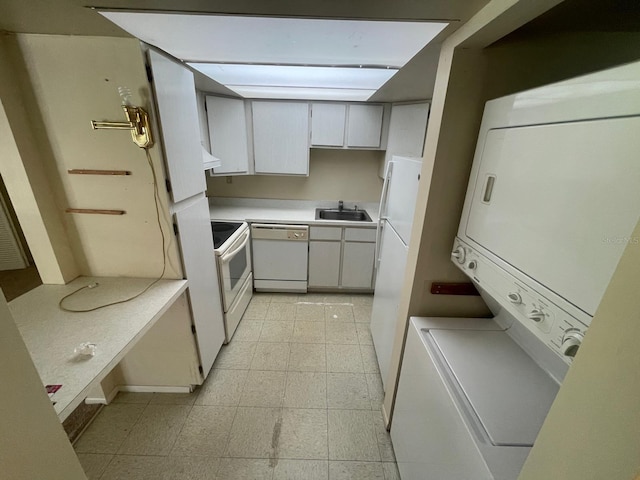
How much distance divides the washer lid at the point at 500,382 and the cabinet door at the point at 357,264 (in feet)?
5.48

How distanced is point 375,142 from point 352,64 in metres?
1.41

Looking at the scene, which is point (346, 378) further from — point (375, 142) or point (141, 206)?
point (375, 142)

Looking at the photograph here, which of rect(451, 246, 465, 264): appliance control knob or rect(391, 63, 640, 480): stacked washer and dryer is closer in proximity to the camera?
rect(391, 63, 640, 480): stacked washer and dryer

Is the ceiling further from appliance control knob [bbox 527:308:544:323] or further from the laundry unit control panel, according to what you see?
appliance control knob [bbox 527:308:544:323]

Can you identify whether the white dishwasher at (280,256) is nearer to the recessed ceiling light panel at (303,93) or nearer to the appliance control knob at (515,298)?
the recessed ceiling light panel at (303,93)

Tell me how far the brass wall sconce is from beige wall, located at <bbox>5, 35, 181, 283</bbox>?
0.12 feet

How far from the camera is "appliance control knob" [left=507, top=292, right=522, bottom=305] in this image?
75cm

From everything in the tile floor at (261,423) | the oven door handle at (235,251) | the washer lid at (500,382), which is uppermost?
the washer lid at (500,382)

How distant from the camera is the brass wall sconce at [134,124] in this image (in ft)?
3.67

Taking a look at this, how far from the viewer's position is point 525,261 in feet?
2.41

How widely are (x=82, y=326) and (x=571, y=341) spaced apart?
1700 mm

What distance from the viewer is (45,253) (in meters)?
1.30

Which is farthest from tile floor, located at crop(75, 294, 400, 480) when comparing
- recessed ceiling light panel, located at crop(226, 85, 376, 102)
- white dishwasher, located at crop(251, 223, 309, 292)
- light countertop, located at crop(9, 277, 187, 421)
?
recessed ceiling light panel, located at crop(226, 85, 376, 102)

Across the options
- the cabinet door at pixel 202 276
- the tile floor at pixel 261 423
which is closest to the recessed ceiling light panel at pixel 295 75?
the cabinet door at pixel 202 276
